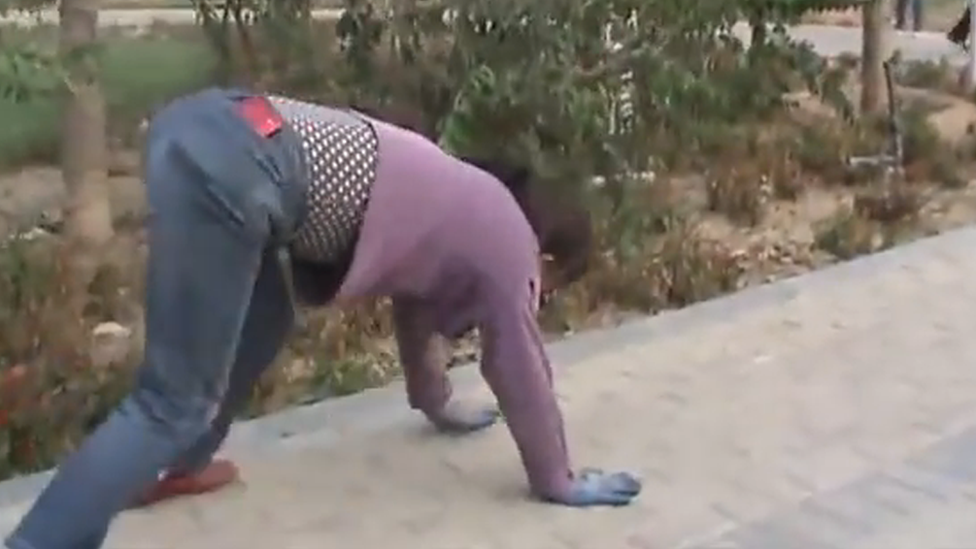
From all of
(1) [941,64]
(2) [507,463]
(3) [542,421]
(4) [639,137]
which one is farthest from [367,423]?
(1) [941,64]

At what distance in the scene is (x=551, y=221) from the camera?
4227mm

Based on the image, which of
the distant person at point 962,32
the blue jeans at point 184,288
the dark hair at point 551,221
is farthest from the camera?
the distant person at point 962,32

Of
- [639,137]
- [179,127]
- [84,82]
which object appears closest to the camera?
[179,127]

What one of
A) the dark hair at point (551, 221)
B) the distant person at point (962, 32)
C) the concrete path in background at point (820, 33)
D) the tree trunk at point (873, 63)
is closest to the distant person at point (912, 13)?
the concrete path in background at point (820, 33)

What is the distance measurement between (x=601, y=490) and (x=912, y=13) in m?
13.2

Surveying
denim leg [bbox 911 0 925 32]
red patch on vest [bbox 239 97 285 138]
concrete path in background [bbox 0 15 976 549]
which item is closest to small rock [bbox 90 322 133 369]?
concrete path in background [bbox 0 15 976 549]

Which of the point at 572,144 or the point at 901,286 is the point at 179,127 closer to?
the point at 572,144

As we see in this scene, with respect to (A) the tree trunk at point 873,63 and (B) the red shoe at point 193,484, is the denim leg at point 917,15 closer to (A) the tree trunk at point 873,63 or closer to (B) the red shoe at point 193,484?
(A) the tree trunk at point 873,63

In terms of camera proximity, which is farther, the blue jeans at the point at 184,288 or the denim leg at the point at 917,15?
the denim leg at the point at 917,15

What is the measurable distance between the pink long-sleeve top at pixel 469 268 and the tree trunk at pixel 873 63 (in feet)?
18.6

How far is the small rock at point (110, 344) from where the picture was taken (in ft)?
17.2

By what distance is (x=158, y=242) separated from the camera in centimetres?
356

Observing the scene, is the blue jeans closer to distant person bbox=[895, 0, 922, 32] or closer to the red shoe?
the red shoe

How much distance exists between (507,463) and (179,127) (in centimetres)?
143
